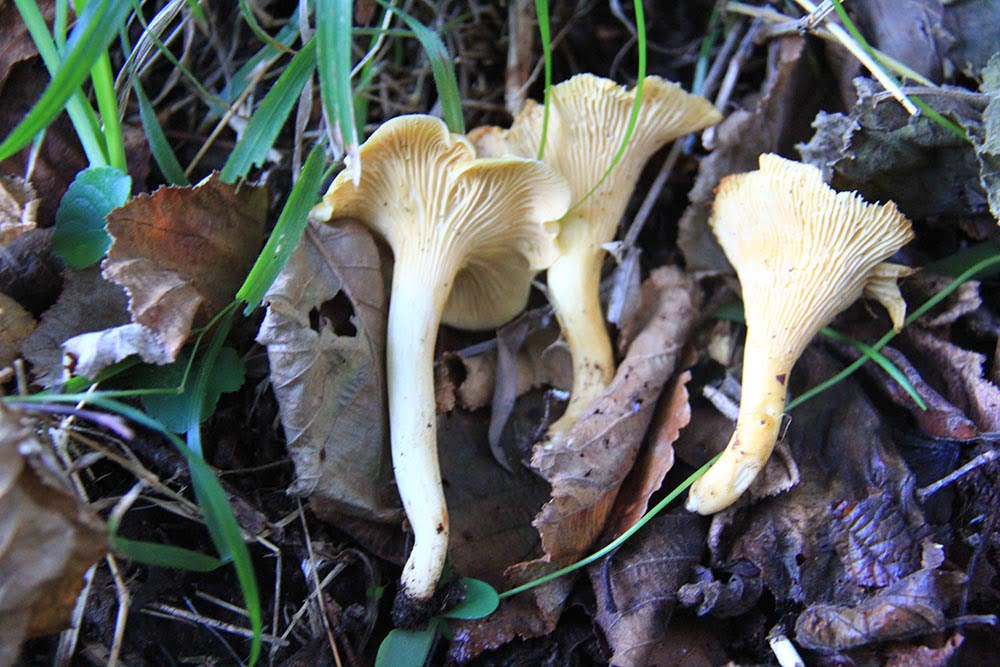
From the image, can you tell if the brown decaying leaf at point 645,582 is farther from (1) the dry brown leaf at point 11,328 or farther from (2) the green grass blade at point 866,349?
(1) the dry brown leaf at point 11,328

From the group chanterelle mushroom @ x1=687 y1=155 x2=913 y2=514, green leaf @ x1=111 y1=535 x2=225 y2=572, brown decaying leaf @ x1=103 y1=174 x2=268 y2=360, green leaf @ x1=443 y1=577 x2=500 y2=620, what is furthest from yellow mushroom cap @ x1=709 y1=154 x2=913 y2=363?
green leaf @ x1=111 y1=535 x2=225 y2=572

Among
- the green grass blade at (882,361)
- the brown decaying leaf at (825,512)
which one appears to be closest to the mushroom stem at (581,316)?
the brown decaying leaf at (825,512)

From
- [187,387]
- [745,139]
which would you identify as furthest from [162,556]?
[745,139]

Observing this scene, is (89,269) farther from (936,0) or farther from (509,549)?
(936,0)

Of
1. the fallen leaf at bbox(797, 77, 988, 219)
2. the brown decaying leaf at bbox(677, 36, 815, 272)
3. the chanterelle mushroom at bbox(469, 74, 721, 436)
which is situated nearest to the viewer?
the fallen leaf at bbox(797, 77, 988, 219)

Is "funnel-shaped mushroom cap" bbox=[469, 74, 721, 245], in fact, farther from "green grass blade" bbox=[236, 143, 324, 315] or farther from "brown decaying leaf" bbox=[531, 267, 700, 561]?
"green grass blade" bbox=[236, 143, 324, 315]
